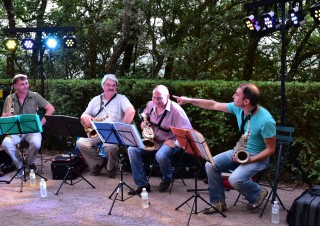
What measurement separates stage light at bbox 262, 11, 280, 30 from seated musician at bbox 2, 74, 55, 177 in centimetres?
372

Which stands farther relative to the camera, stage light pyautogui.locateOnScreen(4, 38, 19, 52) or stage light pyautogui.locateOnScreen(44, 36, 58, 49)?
stage light pyautogui.locateOnScreen(4, 38, 19, 52)

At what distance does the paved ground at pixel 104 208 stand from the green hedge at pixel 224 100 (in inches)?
26.8

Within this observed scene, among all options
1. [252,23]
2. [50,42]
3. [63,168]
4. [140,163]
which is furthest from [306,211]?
[50,42]

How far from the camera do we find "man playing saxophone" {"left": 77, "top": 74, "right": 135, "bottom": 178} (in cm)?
636

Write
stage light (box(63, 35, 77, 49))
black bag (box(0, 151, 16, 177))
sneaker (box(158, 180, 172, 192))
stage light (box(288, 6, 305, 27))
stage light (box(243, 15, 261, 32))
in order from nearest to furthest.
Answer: stage light (box(288, 6, 305, 27)) → sneaker (box(158, 180, 172, 192)) → stage light (box(243, 15, 261, 32)) → black bag (box(0, 151, 16, 177)) → stage light (box(63, 35, 77, 49))

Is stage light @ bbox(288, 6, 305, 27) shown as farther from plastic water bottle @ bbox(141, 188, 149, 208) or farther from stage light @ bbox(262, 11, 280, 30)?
plastic water bottle @ bbox(141, 188, 149, 208)

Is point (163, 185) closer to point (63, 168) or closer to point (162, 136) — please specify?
point (162, 136)

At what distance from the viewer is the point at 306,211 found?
4.20m

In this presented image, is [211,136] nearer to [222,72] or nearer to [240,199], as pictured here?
[240,199]

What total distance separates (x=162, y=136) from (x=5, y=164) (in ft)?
9.50

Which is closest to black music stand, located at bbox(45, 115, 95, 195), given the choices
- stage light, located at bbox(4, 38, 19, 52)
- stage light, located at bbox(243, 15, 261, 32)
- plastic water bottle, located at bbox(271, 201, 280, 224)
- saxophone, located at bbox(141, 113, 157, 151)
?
saxophone, located at bbox(141, 113, 157, 151)

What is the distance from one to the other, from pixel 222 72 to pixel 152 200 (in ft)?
24.9

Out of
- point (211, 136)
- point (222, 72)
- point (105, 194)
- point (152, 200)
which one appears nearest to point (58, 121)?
point (105, 194)

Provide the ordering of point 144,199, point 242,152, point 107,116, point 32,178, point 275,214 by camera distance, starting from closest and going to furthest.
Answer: point 275,214
point 242,152
point 144,199
point 32,178
point 107,116
